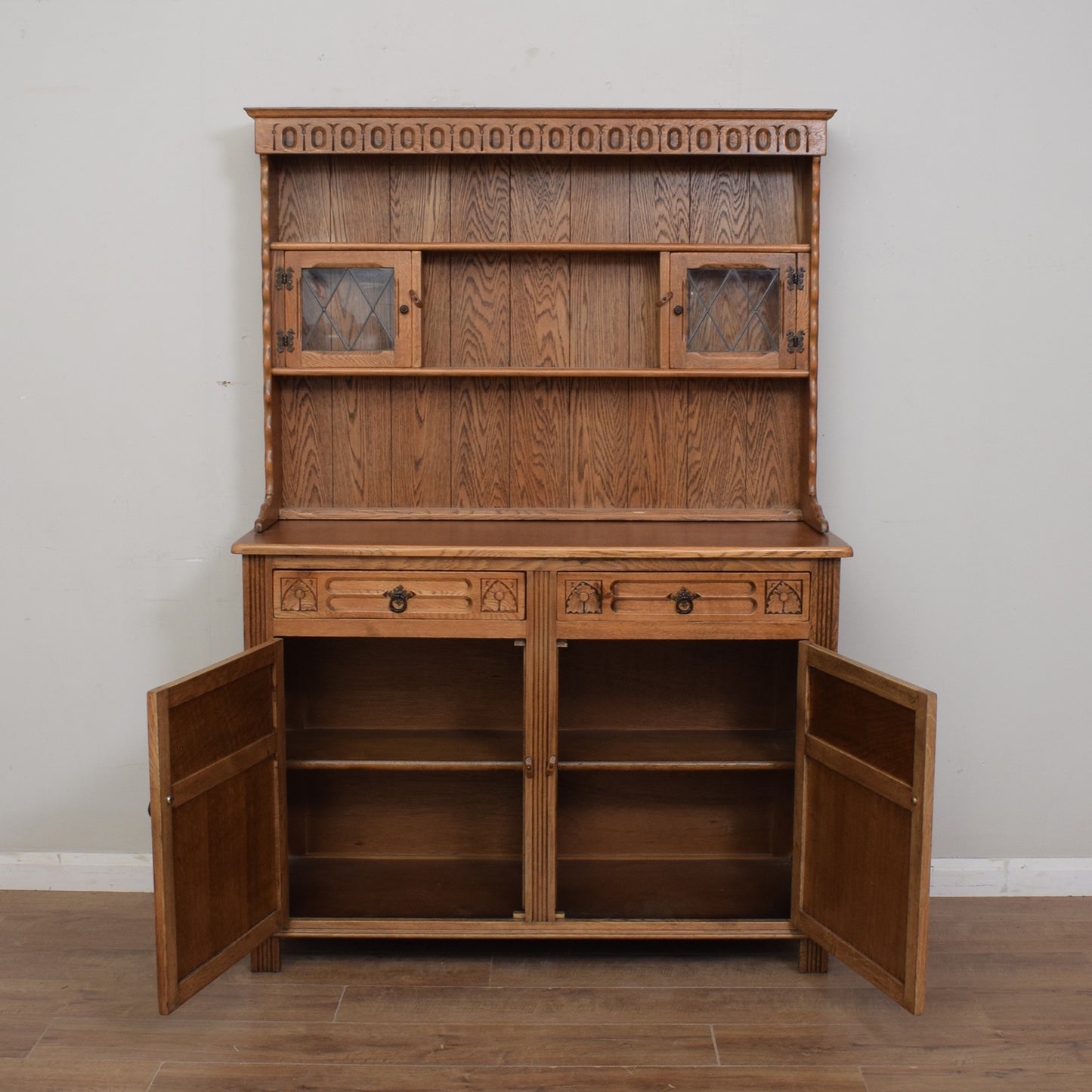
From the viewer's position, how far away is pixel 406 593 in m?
2.61

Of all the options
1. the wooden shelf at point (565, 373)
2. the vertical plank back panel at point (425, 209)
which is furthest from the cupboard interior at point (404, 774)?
the vertical plank back panel at point (425, 209)

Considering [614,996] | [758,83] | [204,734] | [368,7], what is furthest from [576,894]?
[368,7]

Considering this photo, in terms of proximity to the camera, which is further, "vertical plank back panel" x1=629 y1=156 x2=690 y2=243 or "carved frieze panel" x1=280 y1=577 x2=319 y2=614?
"vertical plank back panel" x1=629 y1=156 x2=690 y2=243

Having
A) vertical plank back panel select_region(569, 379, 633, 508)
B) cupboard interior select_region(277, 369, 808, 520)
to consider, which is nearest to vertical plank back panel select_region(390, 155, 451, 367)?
cupboard interior select_region(277, 369, 808, 520)

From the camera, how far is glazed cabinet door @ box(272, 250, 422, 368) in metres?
2.91

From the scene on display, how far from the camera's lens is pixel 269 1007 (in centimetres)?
261

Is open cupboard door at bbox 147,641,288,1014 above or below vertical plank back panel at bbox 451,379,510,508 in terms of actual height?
below

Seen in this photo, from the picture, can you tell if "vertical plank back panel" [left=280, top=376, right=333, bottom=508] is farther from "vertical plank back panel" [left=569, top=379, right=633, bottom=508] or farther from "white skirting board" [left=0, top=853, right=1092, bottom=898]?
"white skirting board" [left=0, top=853, right=1092, bottom=898]

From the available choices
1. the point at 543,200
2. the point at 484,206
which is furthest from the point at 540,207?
the point at 484,206

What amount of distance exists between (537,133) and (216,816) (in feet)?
6.21

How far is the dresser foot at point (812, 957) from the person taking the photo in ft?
9.05

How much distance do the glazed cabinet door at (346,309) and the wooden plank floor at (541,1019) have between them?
62.7 inches

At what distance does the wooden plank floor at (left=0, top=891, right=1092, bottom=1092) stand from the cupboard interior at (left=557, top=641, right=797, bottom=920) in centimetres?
31

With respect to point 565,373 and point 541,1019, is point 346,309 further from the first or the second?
point 541,1019
